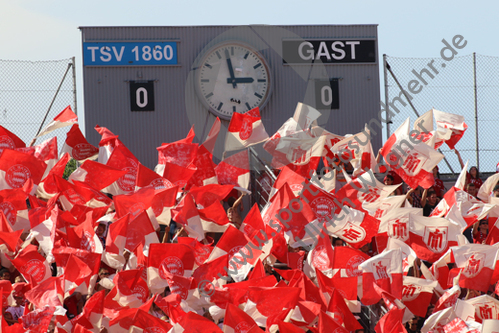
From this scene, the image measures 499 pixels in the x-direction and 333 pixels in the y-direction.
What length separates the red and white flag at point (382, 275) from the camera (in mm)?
7219

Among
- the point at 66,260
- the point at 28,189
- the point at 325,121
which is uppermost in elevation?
the point at 325,121

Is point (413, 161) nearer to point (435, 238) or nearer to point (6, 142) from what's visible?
point (435, 238)

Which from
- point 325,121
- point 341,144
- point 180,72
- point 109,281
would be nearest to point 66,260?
point 109,281

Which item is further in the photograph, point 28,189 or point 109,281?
point 28,189

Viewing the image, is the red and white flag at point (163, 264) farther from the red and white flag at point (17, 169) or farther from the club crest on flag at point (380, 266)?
the red and white flag at point (17, 169)

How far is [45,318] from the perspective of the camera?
22.1 feet

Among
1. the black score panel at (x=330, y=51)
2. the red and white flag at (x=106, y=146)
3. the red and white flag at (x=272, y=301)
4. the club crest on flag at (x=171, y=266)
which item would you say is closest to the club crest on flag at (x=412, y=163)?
the red and white flag at (x=272, y=301)

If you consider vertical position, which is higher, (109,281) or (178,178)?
(178,178)

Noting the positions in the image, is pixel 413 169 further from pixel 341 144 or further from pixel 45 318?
pixel 45 318

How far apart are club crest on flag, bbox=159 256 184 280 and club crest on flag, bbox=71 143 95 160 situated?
132 inches

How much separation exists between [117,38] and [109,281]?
5.63 meters

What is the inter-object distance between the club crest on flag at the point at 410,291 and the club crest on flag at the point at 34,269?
160 inches

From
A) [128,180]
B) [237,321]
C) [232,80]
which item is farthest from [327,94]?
[237,321]

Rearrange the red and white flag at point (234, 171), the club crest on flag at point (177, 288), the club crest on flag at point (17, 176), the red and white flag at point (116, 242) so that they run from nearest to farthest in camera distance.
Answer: the club crest on flag at point (177, 288)
the red and white flag at point (116, 242)
the club crest on flag at point (17, 176)
the red and white flag at point (234, 171)
